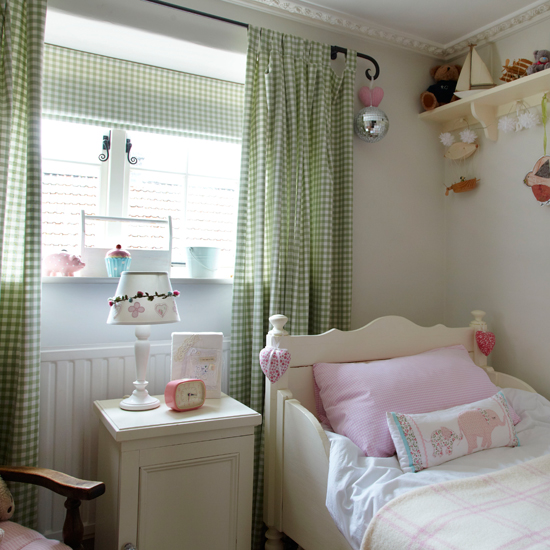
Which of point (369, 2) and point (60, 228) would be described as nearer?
point (60, 228)

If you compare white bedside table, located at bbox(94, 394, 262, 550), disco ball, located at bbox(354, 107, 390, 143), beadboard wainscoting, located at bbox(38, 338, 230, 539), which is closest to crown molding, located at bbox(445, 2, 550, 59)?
disco ball, located at bbox(354, 107, 390, 143)

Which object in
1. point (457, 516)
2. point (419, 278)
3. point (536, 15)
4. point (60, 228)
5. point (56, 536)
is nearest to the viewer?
point (457, 516)

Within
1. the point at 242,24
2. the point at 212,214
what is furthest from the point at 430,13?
the point at 212,214

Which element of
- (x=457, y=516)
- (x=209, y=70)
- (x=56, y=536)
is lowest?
(x=56, y=536)

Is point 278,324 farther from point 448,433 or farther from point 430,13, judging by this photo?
point 430,13

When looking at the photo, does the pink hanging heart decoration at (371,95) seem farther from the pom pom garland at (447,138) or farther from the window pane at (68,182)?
the window pane at (68,182)

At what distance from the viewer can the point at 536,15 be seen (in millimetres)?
2258

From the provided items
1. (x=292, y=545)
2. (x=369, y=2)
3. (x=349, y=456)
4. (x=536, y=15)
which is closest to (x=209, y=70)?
(x=369, y=2)

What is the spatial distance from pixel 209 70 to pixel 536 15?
1.54m

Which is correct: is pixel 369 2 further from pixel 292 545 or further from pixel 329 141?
pixel 292 545

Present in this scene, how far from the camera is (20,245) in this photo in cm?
179

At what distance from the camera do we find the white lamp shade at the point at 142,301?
168cm

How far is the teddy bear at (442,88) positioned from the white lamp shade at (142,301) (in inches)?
71.2

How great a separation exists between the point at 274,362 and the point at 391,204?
4.11 ft
